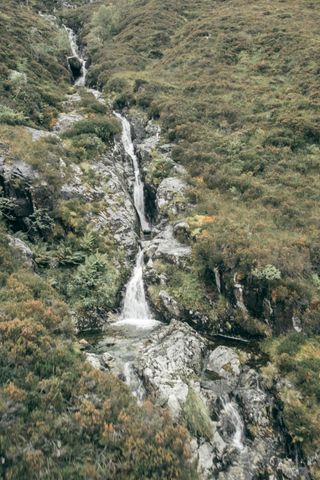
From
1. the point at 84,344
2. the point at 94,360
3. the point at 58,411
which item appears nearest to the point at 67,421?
the point at 58,411

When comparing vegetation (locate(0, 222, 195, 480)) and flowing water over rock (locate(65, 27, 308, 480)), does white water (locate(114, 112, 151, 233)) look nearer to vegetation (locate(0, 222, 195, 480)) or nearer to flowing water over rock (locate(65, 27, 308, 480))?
flowing water over rock (locate(65, 27, 308, 480))

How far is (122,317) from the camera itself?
630 inches

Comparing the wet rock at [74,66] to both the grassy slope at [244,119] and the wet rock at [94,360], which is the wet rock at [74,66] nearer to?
the grassy slope at [244,119]

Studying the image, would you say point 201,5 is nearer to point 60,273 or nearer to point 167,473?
point 60,273

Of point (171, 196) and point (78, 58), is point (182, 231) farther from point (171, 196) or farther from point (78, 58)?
point (78, 58)

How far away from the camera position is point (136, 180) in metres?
25.9

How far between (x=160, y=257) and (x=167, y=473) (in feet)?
37.0

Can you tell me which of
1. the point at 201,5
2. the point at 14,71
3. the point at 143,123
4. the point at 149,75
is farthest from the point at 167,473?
the point at 201,5

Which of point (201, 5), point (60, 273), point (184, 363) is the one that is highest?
point (201, 5)

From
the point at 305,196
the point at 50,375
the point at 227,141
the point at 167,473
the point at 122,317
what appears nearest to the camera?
the point at 167,473

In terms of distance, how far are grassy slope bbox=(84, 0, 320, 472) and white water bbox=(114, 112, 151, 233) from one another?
10.3 feet

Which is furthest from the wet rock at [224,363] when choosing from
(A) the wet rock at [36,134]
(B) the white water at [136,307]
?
(A) the wet rock at [36,134]

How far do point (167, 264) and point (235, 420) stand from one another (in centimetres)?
816

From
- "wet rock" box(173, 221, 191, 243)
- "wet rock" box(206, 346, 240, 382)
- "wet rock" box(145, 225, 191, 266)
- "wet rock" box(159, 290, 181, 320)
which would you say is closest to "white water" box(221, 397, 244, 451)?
"wet rock" box(206, 346, 240, 382)
